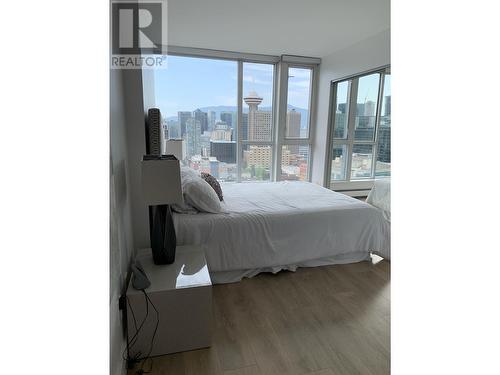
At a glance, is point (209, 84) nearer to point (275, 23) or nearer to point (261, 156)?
point (261, 156)

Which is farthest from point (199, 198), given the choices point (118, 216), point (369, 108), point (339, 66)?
point (369, 108)

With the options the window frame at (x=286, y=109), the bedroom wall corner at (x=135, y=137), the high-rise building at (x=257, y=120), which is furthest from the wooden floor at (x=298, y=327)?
the high-rise building at (x=257, y=120)

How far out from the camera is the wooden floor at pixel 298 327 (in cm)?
164

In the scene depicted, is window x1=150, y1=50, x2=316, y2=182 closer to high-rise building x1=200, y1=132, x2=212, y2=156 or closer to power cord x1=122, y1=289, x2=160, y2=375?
high-rise building x1=200, y1=132, x2=212, y2=156

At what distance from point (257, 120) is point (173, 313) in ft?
13.6

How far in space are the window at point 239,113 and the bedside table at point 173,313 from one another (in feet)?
11.1

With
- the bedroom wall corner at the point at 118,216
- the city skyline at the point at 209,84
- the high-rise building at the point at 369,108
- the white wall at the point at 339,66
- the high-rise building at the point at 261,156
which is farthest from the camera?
the high-rise building at the point at 261,156

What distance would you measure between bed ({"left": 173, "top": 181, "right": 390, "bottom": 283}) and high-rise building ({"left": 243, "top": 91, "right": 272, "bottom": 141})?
7.80ft

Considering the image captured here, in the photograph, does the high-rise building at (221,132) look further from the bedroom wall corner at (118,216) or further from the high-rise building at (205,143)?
the bedroom wall corner at (118,216)

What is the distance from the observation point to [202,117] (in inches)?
195

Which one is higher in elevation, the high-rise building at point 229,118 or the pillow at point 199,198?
the high-rise building at point 229,118

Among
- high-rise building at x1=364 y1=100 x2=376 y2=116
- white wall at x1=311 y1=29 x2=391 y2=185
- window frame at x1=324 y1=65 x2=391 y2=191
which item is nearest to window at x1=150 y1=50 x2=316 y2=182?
white wall at x1=311 y1=29 x2=391 y2=185

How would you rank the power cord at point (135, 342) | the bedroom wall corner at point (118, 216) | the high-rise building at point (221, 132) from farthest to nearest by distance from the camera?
1. the high-rise building at point (221, 132)
2. the power cord at point (135, 342)
3. the bedroom wall corner at point (118, 216)

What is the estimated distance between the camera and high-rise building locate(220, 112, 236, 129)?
509cm
